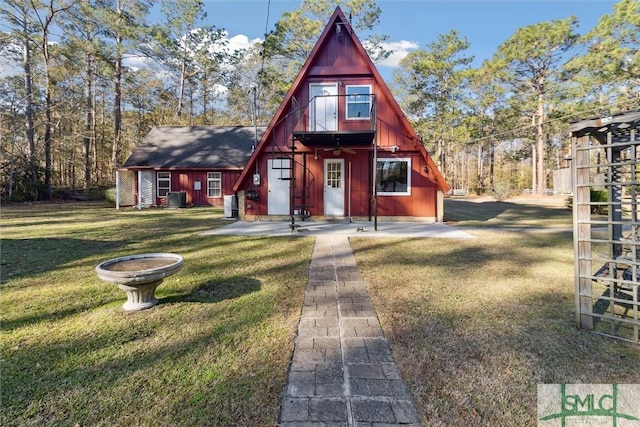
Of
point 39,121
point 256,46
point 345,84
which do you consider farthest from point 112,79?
point 345,84

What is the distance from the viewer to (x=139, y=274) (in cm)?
322

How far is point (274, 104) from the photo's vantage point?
23.0 meters

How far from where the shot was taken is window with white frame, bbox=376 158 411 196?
420 inches

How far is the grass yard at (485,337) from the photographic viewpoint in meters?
2.04

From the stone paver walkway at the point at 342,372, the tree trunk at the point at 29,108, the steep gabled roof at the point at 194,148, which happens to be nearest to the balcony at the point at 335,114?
the stone paver walkway at the point at 342,372

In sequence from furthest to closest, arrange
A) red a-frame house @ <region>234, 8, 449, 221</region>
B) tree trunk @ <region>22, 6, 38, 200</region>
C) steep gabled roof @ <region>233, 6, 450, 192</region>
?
tree trunk @ <region>22, 6, 38, 200</region> < red a-frame house @ <region>234, 8, 449, 221</region> < steep gabled roof @ <region>233, 6, 450, 192</region>

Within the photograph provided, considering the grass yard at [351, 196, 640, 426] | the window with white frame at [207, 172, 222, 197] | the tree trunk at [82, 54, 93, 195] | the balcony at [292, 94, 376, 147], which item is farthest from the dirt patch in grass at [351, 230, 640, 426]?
the tree trunk at [82, 54, 93, 195]

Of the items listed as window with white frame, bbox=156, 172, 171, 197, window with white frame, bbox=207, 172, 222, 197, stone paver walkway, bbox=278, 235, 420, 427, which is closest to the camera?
stone paver walkway, bbox=278, 235, 420, 427

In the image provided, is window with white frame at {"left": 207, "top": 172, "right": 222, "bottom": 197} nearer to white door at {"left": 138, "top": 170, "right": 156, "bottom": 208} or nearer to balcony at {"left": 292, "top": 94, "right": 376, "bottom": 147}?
white door at {"left": 138, "top": 170, "right": 156, "bottom": 208}

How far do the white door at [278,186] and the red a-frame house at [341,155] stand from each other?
0.04 metres

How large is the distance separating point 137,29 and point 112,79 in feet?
13.2

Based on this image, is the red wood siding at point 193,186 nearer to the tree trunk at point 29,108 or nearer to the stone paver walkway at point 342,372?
the tree trunk at point 29,108

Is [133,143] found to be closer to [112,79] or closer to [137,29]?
[112,79]

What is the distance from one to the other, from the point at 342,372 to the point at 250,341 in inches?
35.7
